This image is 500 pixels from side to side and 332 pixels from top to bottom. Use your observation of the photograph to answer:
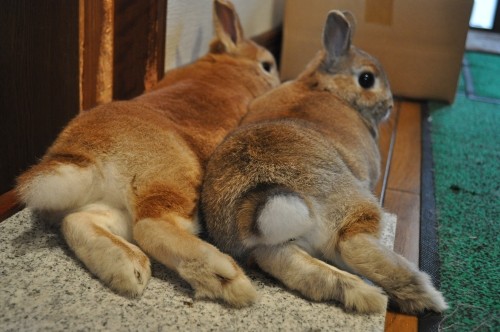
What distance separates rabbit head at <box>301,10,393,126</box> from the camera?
4.99 ft

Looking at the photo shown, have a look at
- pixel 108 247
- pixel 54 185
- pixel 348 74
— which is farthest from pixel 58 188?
pixel 348 74

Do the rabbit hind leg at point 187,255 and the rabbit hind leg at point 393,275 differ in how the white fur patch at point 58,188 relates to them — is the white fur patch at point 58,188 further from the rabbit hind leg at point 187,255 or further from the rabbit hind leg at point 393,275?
the rabbit hind leg at point 393,275

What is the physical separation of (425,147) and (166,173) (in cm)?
112

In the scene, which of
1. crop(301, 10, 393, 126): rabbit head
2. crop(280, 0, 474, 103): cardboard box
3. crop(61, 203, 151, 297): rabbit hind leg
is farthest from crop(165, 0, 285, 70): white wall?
crop(61, 203, 151, 297): rabbit hind leg

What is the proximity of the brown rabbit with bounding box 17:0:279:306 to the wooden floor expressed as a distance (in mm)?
258

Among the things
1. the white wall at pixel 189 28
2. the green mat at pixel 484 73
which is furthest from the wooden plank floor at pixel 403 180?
the white wall at pixel 189 28

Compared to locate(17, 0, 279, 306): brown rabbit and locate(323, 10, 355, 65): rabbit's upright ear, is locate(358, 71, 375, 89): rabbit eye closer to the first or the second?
locate(323, 10, 355, 65): rabbit's upright ear

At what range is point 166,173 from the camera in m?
1.05

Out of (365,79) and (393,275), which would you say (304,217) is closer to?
(393,275)

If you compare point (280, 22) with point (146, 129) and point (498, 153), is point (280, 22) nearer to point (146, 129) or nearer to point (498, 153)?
point (498, 153)

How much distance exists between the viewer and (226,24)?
71.6 inches

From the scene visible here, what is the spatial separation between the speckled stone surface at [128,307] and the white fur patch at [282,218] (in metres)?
0.12

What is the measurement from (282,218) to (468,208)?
711mm

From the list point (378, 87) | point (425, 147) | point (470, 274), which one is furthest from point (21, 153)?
point (425, 147)
